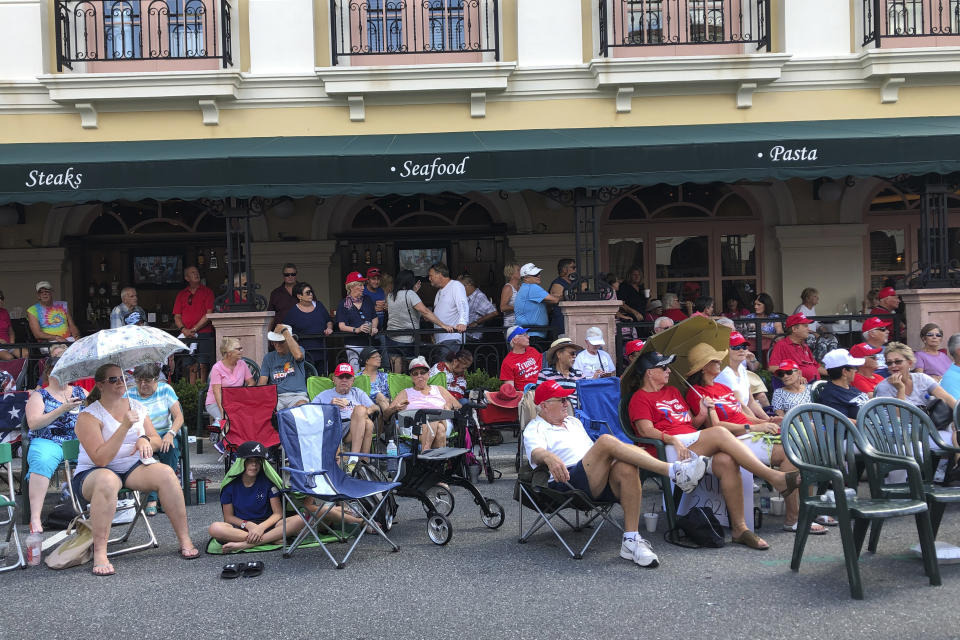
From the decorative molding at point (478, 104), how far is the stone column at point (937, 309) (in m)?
5.84

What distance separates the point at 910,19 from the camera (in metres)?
13.5

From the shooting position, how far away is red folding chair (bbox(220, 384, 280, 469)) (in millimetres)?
8594

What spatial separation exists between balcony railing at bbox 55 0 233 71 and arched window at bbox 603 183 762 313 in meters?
6.12

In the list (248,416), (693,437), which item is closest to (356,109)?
(248,416)

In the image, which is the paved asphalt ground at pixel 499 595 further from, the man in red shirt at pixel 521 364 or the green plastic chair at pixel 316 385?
the man in red shirt at pixel 521 364

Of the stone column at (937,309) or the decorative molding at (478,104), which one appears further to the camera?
the decorative molding at (478,104)

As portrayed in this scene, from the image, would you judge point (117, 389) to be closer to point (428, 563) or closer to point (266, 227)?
point (428, 563)

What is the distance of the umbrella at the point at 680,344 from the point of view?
22.8 ft

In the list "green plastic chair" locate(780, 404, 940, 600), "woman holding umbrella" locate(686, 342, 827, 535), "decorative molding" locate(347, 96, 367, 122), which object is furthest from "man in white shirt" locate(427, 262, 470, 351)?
"green plastic chair" locate(780, 404, 940, 600)

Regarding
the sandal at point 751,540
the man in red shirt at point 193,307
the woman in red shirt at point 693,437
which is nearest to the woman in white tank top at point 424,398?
Result: the woman in red shirt at point 693,437

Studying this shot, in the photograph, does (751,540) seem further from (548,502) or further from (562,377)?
(562,377)

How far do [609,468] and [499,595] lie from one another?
122 centimetres

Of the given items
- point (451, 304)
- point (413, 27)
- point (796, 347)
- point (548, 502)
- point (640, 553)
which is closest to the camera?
point (640, 553)

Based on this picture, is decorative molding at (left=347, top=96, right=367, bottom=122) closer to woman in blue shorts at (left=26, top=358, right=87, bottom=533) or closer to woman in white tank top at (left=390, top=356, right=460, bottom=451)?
woman in white tank top at (left=390, top=356, right=460, bottom=451)
